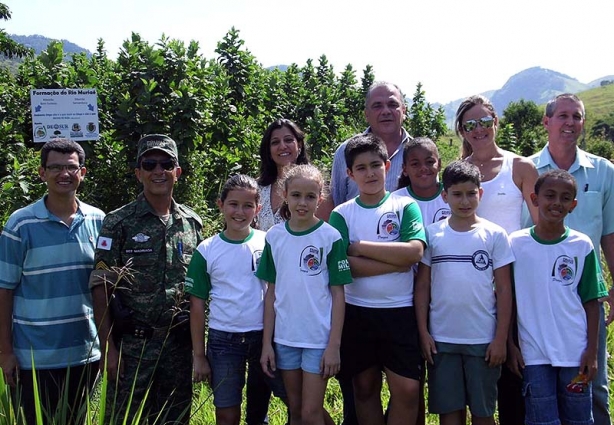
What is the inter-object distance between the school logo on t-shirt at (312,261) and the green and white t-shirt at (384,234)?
0.18 m

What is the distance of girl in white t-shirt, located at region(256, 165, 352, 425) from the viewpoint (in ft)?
10.1

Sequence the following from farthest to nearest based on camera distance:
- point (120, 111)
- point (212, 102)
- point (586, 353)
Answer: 1. point (212, 102)
2. point (120, 111)
3. point (586, 353)

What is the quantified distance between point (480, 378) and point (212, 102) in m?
5.70

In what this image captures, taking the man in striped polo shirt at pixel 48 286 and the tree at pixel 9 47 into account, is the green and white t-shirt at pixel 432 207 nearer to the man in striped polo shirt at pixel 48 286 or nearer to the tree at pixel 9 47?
the man in striped polo shirt at pixel 48 286

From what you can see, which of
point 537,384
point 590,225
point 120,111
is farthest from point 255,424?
point 120,111

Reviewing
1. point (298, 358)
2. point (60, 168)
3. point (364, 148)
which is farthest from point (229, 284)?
point (60, 168)

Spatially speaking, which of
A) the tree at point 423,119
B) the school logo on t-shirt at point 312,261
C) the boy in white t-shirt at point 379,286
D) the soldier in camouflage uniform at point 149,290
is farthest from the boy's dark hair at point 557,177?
the tree at point 423,119

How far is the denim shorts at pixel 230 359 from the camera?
3.22 m

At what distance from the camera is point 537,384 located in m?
3.12

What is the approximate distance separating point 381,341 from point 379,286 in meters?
0.32

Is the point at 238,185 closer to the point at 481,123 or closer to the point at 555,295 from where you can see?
the point at 481,123

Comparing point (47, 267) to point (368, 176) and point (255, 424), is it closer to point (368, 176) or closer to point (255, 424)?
point (255, 424)

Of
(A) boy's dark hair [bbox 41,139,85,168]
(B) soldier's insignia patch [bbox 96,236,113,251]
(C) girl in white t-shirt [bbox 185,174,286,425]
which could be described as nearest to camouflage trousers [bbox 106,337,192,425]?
(C) girl in white t-shirt [bbox 185,174,286,425]

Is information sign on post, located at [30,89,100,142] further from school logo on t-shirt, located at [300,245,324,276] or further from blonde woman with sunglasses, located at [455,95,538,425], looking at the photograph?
blonde woman with sunglasses, located at [455,95,538,425]
